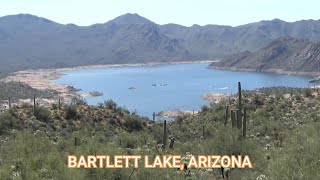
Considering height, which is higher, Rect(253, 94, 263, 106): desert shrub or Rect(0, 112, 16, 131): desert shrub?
Rect(253, 94, 263, 106): desert shrub

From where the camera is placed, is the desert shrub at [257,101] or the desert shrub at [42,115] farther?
the desert shrub at [257,101]

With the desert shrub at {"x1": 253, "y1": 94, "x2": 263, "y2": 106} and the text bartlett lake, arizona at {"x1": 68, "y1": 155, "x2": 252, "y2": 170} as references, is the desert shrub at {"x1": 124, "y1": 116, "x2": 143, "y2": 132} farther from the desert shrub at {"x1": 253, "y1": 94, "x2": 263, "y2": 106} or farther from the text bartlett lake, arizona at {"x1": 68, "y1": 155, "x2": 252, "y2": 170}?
the text bartlett lake, arizona at {"x1": 68, "y1": 155, "x2": 252, "y2": 170}

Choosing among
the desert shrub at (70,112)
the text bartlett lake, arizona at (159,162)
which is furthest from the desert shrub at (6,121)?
the text bartlett lake, arizona at (159,162)

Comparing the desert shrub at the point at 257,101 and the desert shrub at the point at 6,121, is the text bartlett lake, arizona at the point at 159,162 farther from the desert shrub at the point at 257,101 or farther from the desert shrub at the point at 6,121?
the desert shrub at the point at 257,101

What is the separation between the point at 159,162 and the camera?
718 inches

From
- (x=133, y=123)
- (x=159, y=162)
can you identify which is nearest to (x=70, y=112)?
(x=133, y=123)

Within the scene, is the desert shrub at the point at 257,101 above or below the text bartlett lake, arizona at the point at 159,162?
below

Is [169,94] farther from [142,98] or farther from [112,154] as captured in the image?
[112,154]

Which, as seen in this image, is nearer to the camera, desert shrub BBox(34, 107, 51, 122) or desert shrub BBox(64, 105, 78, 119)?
desert shrub BBox(34, 107, 51, 122)

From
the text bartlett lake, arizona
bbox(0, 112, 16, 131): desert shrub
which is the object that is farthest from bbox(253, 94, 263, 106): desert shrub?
the text bartlett lake, arizona

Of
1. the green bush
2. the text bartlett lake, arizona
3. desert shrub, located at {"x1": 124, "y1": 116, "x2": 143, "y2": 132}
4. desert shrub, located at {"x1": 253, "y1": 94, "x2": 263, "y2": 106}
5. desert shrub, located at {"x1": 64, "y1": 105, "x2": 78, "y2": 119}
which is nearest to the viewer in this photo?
the text bartlett lake, arizona

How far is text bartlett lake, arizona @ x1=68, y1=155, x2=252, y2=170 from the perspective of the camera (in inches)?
661

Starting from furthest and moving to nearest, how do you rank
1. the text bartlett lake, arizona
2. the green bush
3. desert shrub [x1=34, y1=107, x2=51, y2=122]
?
1. desert shrub [x1=34, y1=107, x2=51, y2=122]
2. the green bush
3. the text bartlett lake, arizona

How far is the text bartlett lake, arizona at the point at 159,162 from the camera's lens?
661 inches
